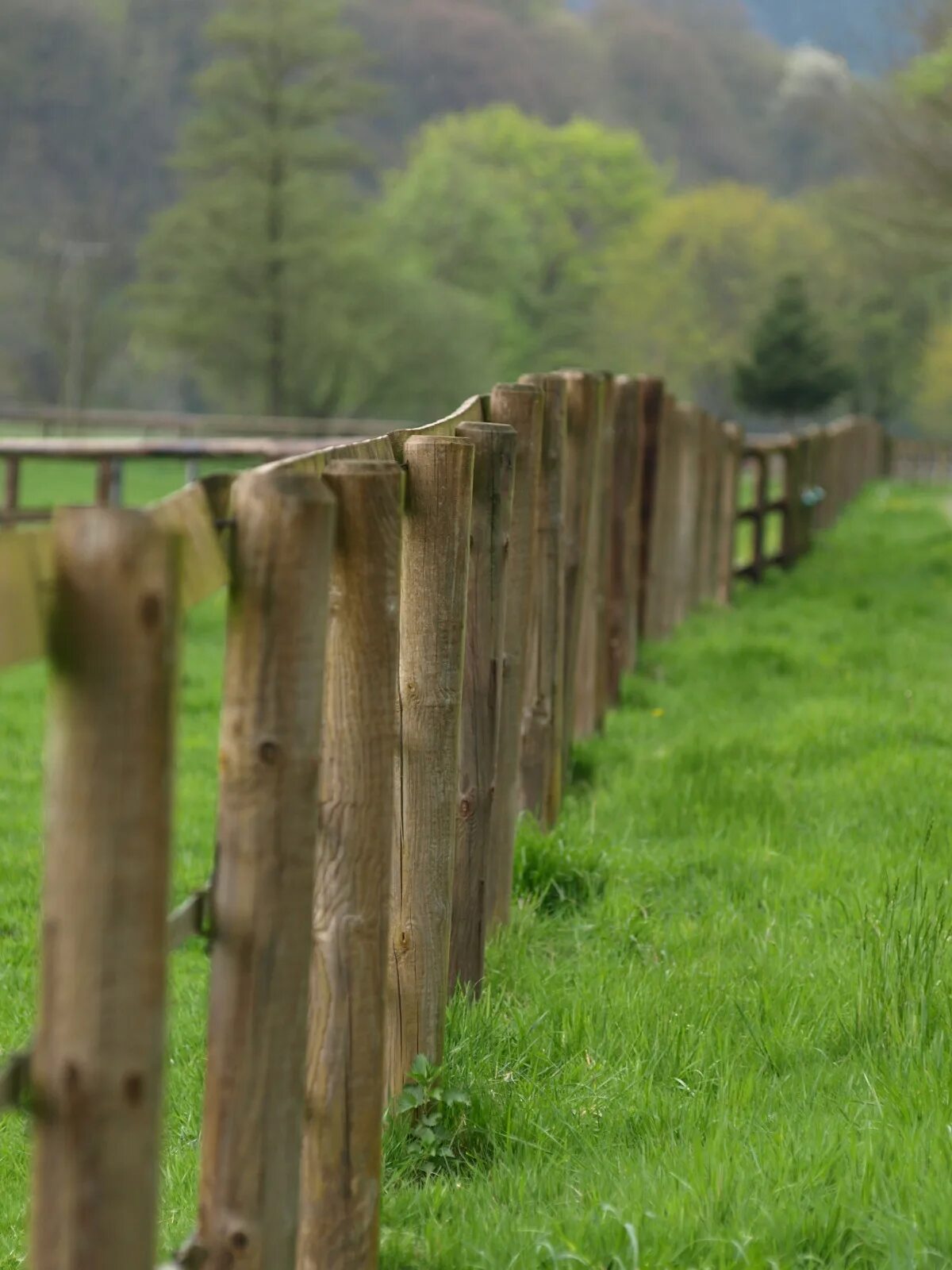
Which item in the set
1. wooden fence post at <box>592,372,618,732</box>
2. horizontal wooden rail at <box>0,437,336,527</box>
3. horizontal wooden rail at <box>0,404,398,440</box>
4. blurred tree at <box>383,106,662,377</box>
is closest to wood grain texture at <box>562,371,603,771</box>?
wooden fence post at <box>592,372,618,732</box>

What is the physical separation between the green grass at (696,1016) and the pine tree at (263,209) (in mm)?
39391

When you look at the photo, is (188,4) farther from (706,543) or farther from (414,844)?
(414,844)

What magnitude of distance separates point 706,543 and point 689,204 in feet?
226

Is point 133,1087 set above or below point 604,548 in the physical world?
below

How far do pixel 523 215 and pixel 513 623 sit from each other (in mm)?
77452

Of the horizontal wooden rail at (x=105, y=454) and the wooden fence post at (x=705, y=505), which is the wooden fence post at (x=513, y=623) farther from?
the horizontal wooden rail at (x=105, y=454)

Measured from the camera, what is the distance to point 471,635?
12.3 feet

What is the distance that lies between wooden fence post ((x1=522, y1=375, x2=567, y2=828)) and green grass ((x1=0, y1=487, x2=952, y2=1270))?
187 mm

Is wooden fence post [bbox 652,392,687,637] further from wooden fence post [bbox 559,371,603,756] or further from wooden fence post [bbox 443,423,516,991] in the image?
wooden fence post [bbox 443,423,516,991]

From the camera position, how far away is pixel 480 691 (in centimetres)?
378

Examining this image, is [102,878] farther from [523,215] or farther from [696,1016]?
[523,215]

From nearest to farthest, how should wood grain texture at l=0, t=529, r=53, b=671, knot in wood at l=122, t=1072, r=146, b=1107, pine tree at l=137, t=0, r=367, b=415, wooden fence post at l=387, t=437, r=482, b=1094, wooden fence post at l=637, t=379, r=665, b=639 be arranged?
wood grain texture at l=0, t=529, r=53, b=671, knot in wood at l=122, t=1072, r=146, b=1107, wooden fence post at l=387, t=437, r=482, b=1094, wooden fence post at l=637, t=379, r=665, b=639, pine tree at l=137, t=0, r=367, b=415

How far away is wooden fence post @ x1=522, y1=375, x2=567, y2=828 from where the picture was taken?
5023 mm

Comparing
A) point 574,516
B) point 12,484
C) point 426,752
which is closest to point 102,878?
point 426,752
